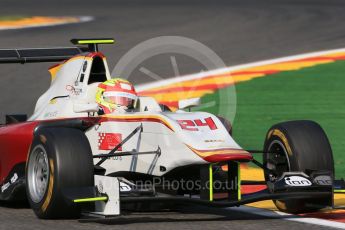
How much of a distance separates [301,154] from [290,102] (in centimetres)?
819

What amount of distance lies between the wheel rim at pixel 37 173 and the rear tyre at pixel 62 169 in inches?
3.2

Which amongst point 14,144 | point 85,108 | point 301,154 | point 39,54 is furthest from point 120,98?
point 39,54

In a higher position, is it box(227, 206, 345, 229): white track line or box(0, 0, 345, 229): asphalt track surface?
box(0, 0, 345, 229): asphalt track surface

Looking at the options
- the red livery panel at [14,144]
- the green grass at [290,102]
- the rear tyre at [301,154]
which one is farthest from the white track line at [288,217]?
the green grass at [290,102]

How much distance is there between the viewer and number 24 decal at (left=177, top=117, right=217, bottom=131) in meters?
9.94

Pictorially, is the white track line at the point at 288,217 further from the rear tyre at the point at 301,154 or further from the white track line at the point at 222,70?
the white track line at the point at 222,70

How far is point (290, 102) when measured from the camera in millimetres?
18391

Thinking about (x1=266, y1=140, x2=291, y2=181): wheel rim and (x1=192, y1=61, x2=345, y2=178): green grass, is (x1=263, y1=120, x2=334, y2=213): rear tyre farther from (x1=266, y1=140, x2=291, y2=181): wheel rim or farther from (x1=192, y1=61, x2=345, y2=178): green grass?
(x1=192, y1=61, x2=345, y2=178): green grass

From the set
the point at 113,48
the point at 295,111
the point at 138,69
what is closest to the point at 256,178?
the point at 295,111

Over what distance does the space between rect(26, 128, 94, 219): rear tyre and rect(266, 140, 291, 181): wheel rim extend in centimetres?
201

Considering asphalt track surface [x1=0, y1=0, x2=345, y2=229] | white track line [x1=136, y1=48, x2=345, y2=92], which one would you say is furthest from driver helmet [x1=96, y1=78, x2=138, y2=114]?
white track line [x1=136, y1=48, x2=345, y2=92]

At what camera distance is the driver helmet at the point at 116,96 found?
36.3 ft

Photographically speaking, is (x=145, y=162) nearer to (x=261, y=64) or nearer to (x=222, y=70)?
(x=222, y=70)

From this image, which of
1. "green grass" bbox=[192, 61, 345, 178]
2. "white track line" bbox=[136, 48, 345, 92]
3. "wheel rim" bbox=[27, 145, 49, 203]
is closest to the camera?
"wheel rim" bbox=[27, 145, 49, 203]
